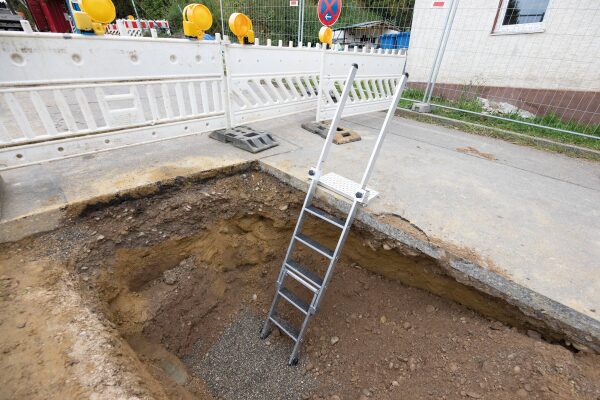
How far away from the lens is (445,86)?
22.8 feet

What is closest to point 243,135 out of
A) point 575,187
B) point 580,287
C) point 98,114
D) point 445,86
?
point 98,114

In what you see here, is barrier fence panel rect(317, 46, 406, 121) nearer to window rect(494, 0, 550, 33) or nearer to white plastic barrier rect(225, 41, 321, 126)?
white plastic barrier rect(225, 41, 321, 126)

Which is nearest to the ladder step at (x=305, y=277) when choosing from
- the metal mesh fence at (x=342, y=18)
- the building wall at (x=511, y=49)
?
the building wall at (x=511, y=49)

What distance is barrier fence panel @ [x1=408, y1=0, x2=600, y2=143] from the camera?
17.1 ft

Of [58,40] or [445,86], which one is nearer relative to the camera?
[58,40]

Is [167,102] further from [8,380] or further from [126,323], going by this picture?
[8,380]

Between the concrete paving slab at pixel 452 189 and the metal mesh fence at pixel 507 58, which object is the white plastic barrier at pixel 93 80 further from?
the metal mesh fence at pixel 507 58

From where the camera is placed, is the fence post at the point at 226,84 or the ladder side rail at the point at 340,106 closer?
the ladder side rail at the point at 340,106

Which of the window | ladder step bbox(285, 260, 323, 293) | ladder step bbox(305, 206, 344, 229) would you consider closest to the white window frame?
the window

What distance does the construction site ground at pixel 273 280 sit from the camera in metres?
1.81

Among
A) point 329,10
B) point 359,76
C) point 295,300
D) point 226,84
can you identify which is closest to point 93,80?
point 226,84

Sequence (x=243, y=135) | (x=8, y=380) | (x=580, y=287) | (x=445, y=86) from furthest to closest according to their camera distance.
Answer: (x=445, y=86), (x=243, y=135), (x=580, y=287), (x=8, y=380)

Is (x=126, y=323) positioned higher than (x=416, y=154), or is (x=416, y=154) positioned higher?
(x=416, y=154)

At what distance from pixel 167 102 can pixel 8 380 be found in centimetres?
287
